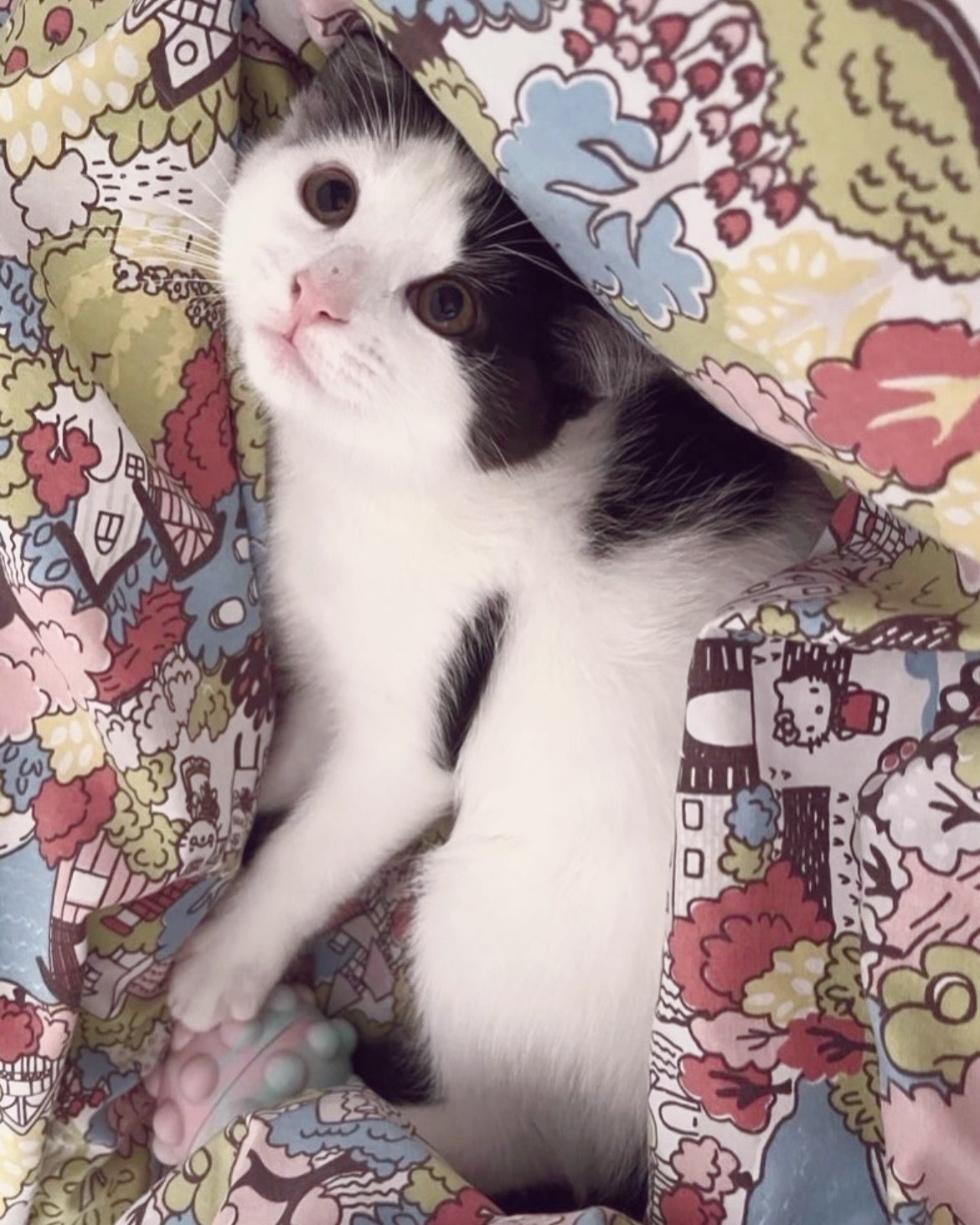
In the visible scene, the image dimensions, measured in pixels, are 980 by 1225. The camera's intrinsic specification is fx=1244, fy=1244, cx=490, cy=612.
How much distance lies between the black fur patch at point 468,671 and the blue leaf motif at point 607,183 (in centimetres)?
37

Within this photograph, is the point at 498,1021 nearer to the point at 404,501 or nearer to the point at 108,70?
the point at 404,501

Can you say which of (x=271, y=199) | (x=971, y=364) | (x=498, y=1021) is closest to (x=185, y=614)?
(x=271, y=199)

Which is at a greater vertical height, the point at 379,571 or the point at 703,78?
the point at 703,78

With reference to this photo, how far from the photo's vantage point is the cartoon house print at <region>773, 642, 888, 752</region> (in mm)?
860

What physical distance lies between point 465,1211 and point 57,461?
0.65 m

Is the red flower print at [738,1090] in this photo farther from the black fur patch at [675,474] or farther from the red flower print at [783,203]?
the red flower print at [783,203]

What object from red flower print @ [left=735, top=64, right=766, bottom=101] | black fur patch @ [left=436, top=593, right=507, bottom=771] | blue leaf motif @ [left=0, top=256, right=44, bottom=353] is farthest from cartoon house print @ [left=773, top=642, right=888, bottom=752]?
blue leaf motif @ [left=0, top=256, right=44, bottom=353]

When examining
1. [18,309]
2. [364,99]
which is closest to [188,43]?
[364,99]

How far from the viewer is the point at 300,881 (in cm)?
118

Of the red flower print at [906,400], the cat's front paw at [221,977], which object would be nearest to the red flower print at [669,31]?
the red flower print at [906,400]

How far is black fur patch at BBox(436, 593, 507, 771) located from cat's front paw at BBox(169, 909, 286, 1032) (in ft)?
0.95

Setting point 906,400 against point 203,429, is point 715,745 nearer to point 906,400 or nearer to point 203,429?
point 906,400

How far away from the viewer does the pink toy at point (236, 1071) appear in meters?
1.15

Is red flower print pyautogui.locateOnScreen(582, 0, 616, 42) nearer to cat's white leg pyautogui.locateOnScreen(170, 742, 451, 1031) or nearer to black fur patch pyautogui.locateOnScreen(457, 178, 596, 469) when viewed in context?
black fur patch pyautogui.locateOnScreen(457, 178, 596, 469)
